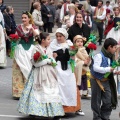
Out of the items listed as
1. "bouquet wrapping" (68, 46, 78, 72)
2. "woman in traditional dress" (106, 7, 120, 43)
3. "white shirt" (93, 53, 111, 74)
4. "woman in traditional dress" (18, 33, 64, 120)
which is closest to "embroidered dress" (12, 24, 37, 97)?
"bouquet wrapping" (68, 46, 78, 72)

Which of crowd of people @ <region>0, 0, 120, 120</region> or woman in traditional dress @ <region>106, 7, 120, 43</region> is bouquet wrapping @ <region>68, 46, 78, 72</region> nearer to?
crowd of people @ <region>0, 0, 120, 120</region>

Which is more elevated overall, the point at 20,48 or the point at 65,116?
the point at 20,48

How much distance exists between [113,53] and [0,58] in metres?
7.19

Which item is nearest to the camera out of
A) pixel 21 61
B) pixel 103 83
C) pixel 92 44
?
pixel 103 83

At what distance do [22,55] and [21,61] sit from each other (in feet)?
0.41

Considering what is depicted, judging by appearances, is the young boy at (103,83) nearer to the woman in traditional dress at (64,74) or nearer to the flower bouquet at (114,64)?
the flower bouquet at (114,64)

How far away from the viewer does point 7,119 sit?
34.9 ft

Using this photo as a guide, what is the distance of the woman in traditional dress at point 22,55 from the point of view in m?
12.4

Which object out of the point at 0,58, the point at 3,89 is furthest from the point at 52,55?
the point at 0,58

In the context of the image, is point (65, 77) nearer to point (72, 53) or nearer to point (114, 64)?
point (72, 53)

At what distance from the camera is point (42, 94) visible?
33.3 ft

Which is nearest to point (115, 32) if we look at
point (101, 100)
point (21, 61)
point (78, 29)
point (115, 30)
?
point (115, 30)

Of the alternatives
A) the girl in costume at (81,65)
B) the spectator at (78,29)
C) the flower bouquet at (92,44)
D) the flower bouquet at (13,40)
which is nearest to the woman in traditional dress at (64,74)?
the flower bouquet at (92,44)

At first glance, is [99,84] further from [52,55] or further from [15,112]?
[15,112]
